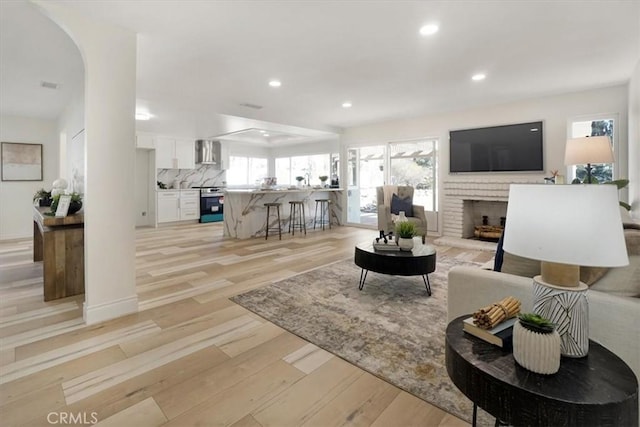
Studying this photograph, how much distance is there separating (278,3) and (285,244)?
13.1 ft

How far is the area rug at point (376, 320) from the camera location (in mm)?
1840

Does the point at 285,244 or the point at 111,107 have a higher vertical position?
the point at 111,107

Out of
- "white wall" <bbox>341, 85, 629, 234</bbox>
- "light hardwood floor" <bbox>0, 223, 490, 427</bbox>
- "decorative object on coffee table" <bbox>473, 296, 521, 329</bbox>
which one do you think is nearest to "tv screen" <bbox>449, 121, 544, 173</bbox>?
"white wall" <bbox>341, 85, 629, 234</bbox>

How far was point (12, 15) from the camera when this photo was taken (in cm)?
257

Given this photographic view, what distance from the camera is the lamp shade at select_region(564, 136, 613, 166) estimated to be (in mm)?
3584

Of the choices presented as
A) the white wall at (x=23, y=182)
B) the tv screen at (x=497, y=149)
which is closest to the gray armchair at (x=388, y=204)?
the tv screen at (x=497, y=149)

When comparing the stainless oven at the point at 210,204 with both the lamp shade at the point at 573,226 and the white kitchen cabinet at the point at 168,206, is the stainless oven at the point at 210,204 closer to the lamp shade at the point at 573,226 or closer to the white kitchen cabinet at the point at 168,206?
the white kitchen cabinet at the point at 168,206

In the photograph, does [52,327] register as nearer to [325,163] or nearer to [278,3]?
[278,3]

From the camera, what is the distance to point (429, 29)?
2881 millimetres

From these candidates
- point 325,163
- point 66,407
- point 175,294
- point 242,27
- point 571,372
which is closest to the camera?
point 571,372

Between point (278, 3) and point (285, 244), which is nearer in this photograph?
point (278, 3)

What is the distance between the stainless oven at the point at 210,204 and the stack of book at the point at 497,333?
8.59m

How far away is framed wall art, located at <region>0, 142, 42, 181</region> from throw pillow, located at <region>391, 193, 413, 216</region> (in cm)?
711

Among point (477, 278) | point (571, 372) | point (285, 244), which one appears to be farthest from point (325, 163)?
point (571, 372)
